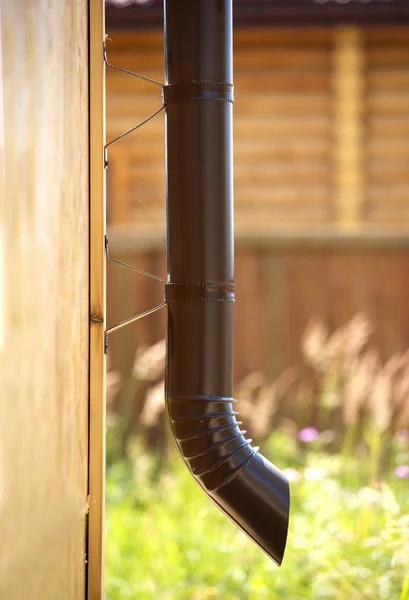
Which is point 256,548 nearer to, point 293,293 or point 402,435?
point 402,435

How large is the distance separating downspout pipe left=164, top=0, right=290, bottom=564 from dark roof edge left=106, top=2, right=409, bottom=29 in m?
5.70

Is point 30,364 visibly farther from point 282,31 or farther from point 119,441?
point 282,31

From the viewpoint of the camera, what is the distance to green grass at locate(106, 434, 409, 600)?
2947mm

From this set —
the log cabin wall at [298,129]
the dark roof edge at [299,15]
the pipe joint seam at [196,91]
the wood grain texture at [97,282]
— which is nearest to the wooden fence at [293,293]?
the log cabin wall at [298,129]

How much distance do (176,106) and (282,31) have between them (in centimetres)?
637

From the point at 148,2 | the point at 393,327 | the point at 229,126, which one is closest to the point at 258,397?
the point at 393,327

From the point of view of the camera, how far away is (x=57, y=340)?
5.67 feet

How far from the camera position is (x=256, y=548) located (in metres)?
3.34

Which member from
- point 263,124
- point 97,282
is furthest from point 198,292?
point 263,124

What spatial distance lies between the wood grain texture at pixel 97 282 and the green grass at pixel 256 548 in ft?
3.06

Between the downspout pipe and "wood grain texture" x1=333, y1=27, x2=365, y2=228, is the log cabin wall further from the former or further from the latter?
the downspout pipe

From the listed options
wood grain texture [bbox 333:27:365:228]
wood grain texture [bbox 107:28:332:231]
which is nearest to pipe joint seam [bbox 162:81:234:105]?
wood grain texture [bbox 107:28:332:231]

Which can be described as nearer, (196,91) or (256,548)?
(196,91)

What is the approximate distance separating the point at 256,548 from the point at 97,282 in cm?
174
